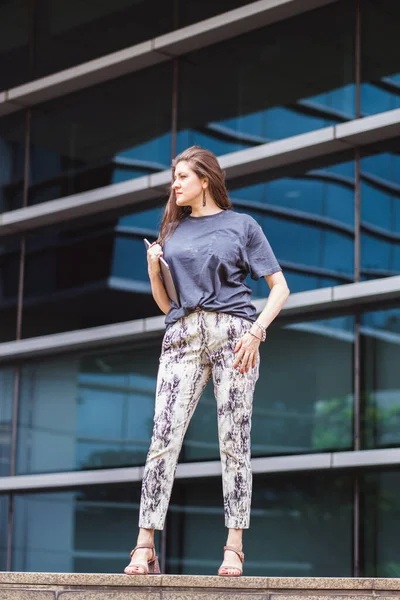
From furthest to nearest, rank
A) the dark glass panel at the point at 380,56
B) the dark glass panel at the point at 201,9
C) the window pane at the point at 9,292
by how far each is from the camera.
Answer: the window pane at the point at 9,292
the dark glass panel at the point at 201,9
the dark glass panel at the point at 380,56

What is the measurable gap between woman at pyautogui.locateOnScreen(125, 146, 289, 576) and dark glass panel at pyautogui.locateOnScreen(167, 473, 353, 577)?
183 inches

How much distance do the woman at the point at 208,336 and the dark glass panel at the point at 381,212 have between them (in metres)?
4.46

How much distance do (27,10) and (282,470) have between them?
6244 millimetres

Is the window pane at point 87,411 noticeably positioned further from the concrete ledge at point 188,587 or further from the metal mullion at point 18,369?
the concrete ledge at point 188,587

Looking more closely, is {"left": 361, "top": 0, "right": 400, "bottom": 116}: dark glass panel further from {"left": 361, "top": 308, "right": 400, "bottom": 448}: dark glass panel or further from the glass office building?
{"left": 361, "top": 308, "right": 400, "bottom": 448}: dark glass panel

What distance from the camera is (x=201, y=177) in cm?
550

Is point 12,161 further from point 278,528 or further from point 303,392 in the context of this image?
point 278,528

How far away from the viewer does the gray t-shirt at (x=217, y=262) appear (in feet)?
17.5

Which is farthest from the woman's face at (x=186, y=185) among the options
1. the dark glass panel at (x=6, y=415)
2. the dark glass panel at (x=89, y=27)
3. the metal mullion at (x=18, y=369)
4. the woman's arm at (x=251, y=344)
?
the dark glass panel at (x=6, y=415)

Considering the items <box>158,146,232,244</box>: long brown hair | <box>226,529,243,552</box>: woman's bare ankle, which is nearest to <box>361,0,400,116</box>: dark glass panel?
<box>158,146,232,244</box>: long brown hair

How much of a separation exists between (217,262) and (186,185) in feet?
1.35

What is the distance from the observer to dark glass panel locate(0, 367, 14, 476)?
482 inches

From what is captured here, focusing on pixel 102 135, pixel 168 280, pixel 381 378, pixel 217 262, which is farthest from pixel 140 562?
pixel 102 135

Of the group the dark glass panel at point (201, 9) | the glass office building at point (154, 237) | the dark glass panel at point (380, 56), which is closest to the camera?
the glass office building at point (154, 237)
